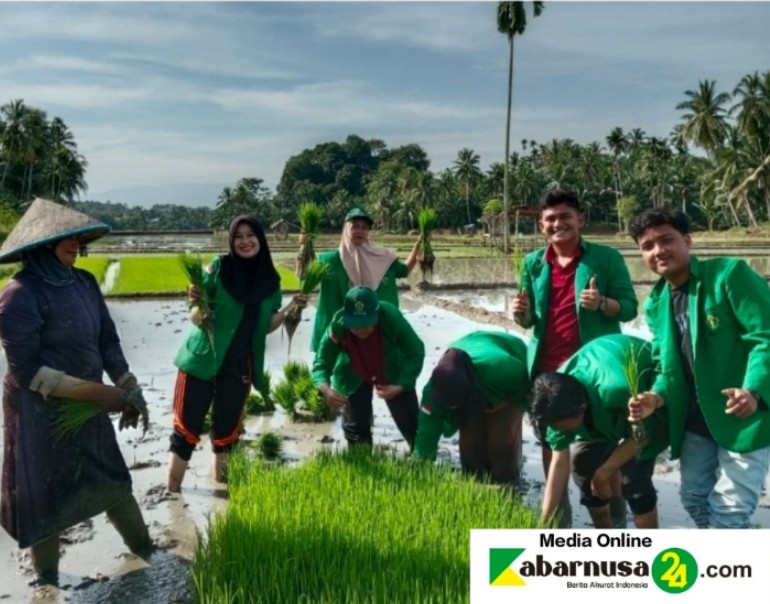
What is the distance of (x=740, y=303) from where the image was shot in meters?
2.64

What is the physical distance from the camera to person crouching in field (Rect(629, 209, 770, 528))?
2.61 metres

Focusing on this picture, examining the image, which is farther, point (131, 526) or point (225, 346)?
point (225, 346)

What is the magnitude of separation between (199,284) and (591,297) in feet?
6.40

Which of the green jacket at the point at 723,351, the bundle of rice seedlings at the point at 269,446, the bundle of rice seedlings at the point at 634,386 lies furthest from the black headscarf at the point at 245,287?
the green jacket at the point at 723,351

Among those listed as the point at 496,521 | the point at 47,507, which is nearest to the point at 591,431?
the point at 496,521

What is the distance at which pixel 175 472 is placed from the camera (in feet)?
13.4

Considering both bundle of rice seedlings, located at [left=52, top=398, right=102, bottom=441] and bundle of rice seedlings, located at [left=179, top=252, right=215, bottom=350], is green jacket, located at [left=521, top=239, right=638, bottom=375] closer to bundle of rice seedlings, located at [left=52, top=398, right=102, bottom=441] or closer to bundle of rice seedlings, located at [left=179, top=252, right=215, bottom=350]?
bundle of rice seedlings, located at [left=179, top=252, right=215, bottom=350]

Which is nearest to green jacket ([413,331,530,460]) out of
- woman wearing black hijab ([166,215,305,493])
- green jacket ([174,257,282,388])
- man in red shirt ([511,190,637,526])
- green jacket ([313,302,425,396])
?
man in red shirt ([511,190,637,526])

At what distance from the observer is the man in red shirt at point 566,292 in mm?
3512

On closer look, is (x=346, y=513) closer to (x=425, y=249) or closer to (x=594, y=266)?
(x=594, y=266)

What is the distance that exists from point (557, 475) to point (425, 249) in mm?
5196

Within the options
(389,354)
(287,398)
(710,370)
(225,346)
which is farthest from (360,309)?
(287,398)

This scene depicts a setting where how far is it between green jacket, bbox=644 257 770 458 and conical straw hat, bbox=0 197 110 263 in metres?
2.28

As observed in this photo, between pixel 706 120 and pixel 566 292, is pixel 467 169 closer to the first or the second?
pixel 706 120
